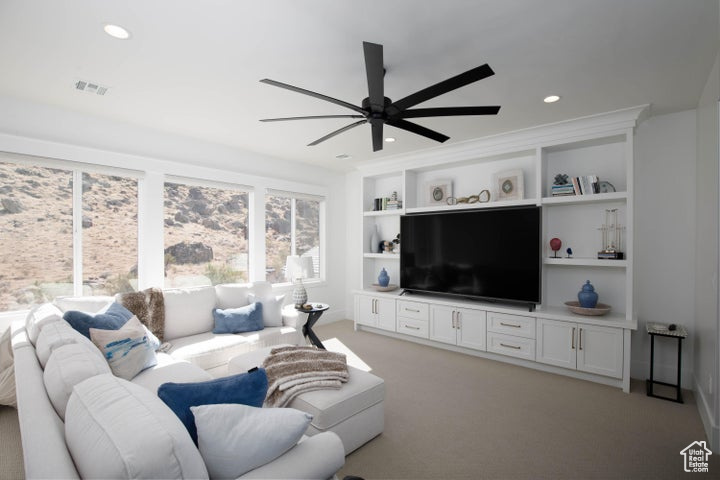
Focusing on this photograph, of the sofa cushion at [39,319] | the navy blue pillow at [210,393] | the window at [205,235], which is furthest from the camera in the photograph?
the window at [205,235]

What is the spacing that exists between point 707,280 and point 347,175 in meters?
4.77

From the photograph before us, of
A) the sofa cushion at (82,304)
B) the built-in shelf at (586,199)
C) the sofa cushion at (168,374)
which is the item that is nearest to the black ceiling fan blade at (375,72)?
the sofa cushion at (168,374)

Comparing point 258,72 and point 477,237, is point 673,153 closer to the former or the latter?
point 477,237

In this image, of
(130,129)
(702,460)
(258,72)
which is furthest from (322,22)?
(702,460)

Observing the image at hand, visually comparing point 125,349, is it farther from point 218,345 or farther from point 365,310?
point 365,310

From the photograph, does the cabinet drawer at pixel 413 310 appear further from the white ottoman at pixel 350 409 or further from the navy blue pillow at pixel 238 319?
the white ottoman at pixel 350 409

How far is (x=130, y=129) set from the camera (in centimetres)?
375

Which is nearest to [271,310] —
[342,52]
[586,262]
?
[342,52]

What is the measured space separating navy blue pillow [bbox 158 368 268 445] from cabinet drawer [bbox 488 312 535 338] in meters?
3.15

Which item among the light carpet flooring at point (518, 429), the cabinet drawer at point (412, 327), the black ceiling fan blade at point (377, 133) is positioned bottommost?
the light carpet flooring at point (518, 429)

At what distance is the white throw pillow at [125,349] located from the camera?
2381 millimetres

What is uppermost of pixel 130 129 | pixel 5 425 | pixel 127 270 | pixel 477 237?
pixel 130 129

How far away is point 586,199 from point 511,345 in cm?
171

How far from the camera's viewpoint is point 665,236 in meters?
3.41
